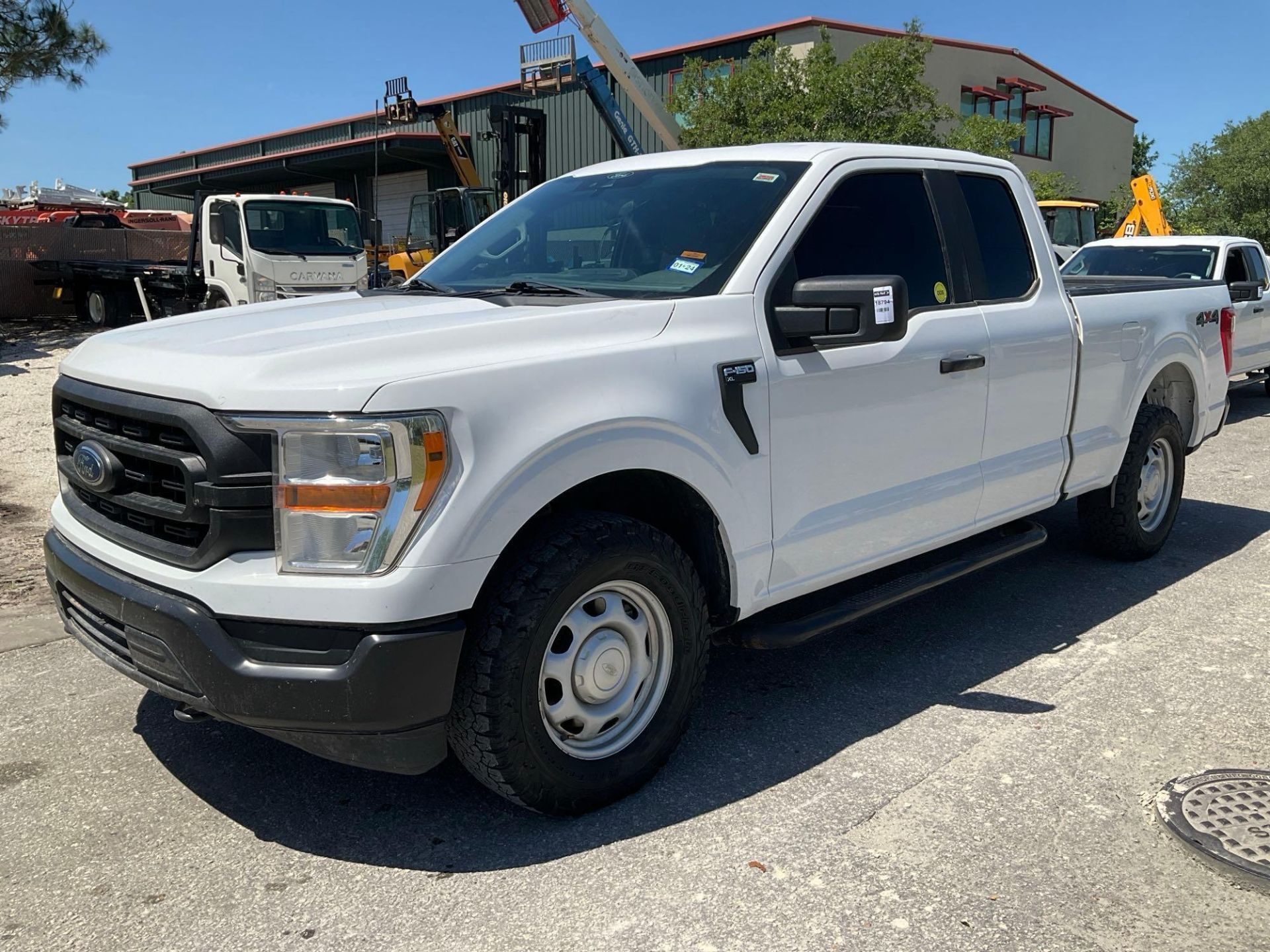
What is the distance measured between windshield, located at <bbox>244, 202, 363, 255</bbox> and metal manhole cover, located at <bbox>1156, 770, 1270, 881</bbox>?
14.1 m

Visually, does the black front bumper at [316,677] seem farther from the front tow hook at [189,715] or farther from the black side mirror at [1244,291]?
the black side mirror at [1244,291]

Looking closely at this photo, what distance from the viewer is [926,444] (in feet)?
13.4

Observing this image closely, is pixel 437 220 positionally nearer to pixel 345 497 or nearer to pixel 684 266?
pixel 684 266

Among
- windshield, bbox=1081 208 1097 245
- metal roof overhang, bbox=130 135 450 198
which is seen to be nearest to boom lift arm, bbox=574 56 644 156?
metal roof overhang, bbox=130 135 450 198

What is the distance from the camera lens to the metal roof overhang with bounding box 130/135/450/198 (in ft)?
110

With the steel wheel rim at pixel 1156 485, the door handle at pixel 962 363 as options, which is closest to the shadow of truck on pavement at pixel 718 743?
the steel wheel rim at pixel 1156 485

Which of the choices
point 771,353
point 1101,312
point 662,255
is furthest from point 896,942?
point 1101,312

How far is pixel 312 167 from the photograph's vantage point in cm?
3791

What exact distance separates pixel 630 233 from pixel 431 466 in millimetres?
1630

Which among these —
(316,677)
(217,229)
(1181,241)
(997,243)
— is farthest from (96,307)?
(316,677)

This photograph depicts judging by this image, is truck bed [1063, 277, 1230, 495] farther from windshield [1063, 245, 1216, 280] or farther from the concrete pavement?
windshield [1063, 245, 1216, 280]

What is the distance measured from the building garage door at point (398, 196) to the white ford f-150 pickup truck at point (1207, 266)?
29965 millimetres

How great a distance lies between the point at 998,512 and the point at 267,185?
46037mm

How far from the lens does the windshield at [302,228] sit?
50.0 feet
